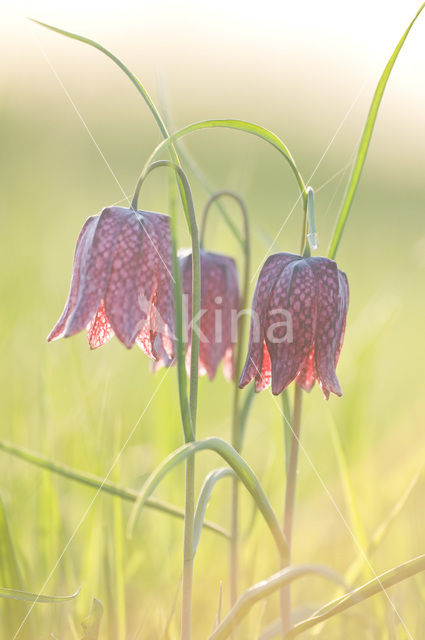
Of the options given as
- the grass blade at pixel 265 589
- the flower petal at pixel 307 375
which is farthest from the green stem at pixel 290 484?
the grass blade at pixel 265 589

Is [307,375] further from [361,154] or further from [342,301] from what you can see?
[361,154]

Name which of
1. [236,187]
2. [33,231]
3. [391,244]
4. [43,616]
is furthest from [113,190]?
[43,616]

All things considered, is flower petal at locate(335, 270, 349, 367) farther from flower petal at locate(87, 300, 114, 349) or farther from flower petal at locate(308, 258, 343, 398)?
flower petal at locate(87, 300, 114, 349)

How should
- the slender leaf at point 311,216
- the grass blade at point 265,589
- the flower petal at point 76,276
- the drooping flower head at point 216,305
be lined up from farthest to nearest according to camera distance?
the drooping flower head at point 216,305 < the flower petal at point 76,276 < the slender leaf at point 311,216 < the grass blade at point 265,589

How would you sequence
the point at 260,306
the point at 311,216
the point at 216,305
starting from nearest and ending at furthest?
the point at 311,216, the point at 260,306, the point at 216,305

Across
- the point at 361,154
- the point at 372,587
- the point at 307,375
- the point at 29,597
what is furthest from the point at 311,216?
the point at 29,597

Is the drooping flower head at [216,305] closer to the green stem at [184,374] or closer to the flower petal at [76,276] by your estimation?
the flower petal at [76,276]

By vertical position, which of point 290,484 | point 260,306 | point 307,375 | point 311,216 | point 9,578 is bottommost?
point 9,578
